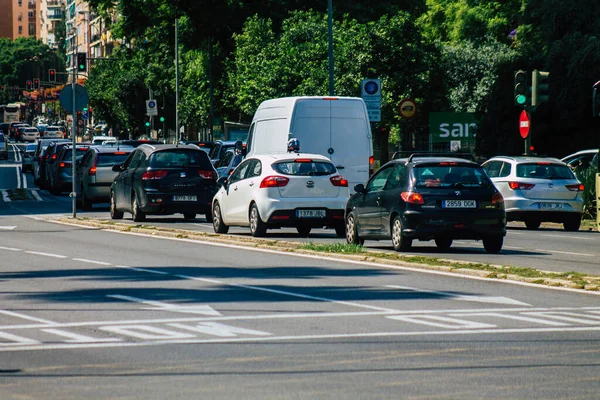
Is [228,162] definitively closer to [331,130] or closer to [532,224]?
[331,130]

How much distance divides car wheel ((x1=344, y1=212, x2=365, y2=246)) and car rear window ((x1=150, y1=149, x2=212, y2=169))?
8355mm

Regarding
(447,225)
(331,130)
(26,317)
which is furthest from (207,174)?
(26,317)

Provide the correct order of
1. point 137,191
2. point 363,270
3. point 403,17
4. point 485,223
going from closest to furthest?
point 363,270
point 485,223
point 137,191
point 403,17

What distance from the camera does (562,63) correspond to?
4844 cm

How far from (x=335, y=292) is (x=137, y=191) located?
53.8ft

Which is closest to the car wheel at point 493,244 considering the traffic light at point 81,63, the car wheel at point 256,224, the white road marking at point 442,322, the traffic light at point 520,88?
the car wheel at point 256,224

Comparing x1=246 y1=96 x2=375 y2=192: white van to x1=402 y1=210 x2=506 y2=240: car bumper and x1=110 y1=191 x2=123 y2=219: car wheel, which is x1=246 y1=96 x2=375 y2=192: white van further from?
x1=402 y1=210 x2=506 y2=240: car bumper

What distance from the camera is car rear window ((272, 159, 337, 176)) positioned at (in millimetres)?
24656

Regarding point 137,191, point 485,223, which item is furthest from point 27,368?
point 137,191

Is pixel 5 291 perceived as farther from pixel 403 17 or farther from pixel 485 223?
pixel 403 17

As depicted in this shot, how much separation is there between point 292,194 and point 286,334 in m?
13.6

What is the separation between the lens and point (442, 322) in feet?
38.5

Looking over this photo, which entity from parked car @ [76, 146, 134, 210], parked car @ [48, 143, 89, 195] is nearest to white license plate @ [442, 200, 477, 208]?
parked car @ [76, 146, 134, 210]

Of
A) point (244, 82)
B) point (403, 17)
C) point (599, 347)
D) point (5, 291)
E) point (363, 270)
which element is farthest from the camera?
point (244, 82)
